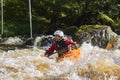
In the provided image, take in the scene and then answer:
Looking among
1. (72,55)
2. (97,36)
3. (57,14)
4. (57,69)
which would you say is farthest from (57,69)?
(57,14)

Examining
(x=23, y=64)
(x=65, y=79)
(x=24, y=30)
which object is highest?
(x=65, y=79)

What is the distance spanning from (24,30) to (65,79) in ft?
54.4

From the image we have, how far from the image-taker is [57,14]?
26.5m

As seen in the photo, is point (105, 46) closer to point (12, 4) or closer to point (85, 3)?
point (85, 3)

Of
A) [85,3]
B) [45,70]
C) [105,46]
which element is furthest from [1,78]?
[85,3]

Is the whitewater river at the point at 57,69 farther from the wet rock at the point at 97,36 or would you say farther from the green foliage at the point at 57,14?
the green foliage at the point at 57,14

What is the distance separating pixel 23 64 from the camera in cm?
1148

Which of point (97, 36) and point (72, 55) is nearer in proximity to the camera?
point (72, 55)

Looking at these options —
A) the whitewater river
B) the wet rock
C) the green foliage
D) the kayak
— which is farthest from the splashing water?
the green foliage

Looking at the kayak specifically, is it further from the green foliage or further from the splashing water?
the green foliage

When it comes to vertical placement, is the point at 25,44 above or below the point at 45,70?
below

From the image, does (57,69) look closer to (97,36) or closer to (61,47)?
(61,47)

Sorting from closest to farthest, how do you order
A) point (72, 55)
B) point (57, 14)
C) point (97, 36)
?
point (72, 55) < point (97, 36) < point (57, 14)

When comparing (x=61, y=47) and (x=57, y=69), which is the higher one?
(x=57, y=69)
